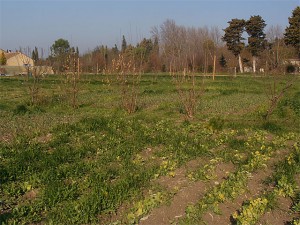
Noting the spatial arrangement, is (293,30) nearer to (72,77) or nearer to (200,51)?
(200,51)

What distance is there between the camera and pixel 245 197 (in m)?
4.27

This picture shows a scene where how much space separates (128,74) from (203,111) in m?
2.55

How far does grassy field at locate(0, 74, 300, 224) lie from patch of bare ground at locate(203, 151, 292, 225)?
11mm

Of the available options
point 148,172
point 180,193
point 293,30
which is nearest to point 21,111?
point 148,172

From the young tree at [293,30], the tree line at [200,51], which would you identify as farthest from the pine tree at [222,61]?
the young tree at [293,30]

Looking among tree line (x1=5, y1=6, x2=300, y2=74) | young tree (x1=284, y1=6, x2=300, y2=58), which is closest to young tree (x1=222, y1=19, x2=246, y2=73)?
tree line (x1=5, y1=6, x2=300, y2=74)

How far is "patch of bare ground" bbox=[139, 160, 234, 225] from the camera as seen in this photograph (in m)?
3.77

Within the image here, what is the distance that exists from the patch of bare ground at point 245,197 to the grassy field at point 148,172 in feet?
0.04

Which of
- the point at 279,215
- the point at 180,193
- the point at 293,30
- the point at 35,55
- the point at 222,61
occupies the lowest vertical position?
the point at 279,215

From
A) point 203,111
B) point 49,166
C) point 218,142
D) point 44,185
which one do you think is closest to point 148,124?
point 218,142

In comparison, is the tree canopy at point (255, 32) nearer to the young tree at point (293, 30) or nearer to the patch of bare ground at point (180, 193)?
the young tree at point (293, 30)

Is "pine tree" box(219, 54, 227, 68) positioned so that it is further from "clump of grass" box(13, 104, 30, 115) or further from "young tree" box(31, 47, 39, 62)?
"clump of grass" box(13, 104, 30, 115)

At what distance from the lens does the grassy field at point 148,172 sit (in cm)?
385

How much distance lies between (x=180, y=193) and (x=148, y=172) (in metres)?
0.77
